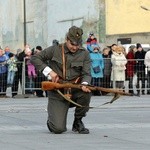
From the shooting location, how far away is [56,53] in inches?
429

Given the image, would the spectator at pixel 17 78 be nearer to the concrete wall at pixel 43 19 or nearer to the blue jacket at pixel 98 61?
the blue jacket at pixel 98 61

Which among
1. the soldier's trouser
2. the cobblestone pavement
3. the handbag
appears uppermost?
the handbag

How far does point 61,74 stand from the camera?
10852 mm

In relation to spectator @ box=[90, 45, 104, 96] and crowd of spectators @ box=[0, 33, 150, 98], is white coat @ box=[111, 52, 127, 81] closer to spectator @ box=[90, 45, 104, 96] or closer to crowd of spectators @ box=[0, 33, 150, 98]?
crowd of spectators @ box=[0, 33, 150, 98]

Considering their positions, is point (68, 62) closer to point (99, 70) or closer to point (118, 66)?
point (99, 70)

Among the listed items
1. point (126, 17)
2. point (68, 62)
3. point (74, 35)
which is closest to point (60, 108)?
point (68, 62)

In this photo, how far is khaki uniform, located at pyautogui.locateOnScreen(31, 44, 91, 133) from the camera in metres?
10.8

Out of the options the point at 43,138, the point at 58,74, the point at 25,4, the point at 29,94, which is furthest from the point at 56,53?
the point at 25,4

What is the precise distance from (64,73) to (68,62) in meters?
0.20

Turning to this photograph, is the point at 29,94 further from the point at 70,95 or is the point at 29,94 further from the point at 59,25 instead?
the point at 59,25

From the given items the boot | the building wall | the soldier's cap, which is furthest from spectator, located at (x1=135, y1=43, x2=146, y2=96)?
the building wall

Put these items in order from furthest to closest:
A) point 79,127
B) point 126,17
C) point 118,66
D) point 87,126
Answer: point 126,17
point 118,66
point 87,126
point 79,127

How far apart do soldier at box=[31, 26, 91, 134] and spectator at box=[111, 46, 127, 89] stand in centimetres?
1034

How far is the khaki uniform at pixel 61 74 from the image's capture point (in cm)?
1082
